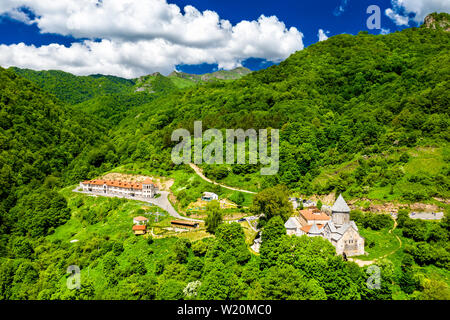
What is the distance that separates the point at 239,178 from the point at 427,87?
56.8 meters

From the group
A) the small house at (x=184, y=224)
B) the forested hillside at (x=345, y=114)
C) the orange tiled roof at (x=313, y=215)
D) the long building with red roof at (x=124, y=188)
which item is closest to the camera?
the orange tiled roof at (x=313, y=215)

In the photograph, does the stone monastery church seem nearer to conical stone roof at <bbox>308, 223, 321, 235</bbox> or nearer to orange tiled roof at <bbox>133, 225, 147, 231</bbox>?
conical stone roof at <bbox>308, 223, 321, 235</bbox>

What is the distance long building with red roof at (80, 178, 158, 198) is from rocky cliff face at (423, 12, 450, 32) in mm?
137978

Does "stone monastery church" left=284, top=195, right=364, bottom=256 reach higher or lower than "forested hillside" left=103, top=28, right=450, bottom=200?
lower

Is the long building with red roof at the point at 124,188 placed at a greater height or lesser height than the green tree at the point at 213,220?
greater

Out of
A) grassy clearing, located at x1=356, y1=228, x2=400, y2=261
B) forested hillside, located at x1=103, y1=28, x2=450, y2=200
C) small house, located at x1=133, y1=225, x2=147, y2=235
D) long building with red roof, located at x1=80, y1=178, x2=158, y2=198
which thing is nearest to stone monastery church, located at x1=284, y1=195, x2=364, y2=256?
grassy clearing, located at x1=356, y1=228, x2=400, y2=261

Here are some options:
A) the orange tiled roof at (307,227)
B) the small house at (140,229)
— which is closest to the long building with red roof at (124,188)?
the small house at (140,229)

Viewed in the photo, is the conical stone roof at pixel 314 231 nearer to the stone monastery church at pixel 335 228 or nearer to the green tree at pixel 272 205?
the stone monastery church at pixel 335 228

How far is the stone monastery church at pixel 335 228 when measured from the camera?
3538 cm

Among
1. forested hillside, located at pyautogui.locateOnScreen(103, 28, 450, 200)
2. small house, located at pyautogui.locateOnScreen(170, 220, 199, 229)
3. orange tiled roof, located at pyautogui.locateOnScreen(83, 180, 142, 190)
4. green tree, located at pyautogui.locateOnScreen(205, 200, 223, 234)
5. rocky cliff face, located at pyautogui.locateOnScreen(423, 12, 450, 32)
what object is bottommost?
small house, located at pyautogui.locateOnScreen(170, 220, 199, 229)

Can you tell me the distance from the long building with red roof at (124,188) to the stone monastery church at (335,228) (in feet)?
121

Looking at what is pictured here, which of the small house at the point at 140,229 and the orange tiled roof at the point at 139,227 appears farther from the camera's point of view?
the orange tiled roof at the point at 139,227

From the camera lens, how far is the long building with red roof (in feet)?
219
